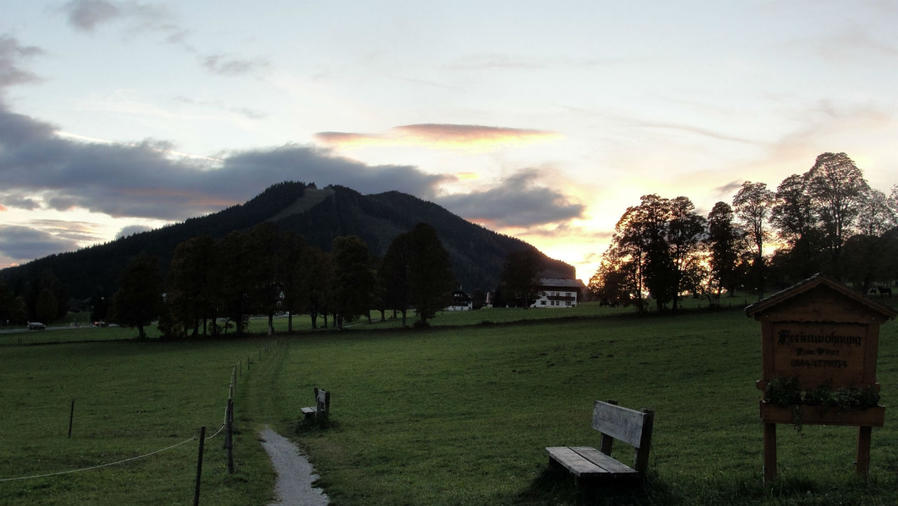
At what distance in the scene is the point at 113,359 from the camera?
70.8 meters

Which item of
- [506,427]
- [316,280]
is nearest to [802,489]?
[506,427]

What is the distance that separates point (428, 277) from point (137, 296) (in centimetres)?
3970

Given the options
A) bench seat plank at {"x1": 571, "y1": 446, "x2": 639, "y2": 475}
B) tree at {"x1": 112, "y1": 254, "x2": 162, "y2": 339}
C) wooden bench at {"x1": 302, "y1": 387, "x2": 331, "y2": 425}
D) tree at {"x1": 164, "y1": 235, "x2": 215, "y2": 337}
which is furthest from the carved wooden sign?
tree at {"x1": 112, "y1": 254, "x2": 162, "y2": 339}

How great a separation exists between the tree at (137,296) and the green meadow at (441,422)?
956 inches

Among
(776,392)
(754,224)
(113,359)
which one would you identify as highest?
(754,224)

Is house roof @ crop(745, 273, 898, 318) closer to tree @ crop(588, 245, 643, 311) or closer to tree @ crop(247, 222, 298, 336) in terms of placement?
tree @ crop(588, 245, 643, 311)

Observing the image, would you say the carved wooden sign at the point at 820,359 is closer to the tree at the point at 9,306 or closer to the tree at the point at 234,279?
the tree at the point at 234,279

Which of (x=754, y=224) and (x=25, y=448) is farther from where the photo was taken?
(x=754, y=224)

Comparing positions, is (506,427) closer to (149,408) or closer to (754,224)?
(149,408)

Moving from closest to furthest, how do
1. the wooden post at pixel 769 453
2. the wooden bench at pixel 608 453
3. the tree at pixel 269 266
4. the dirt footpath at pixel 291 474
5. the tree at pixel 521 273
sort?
the wooden bench at pixel 608 453 < the wooden post at pixel 769 453 < the dirt footpath at pixel 291 474 < the tree at pixel 269 266 < the tree at pixel 521 273

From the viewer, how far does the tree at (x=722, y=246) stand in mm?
81438

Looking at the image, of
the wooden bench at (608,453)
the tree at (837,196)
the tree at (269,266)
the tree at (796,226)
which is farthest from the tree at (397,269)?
the wooden bench at (608,453)

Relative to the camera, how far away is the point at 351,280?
93.2 meters

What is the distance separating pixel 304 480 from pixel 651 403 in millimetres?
17443
